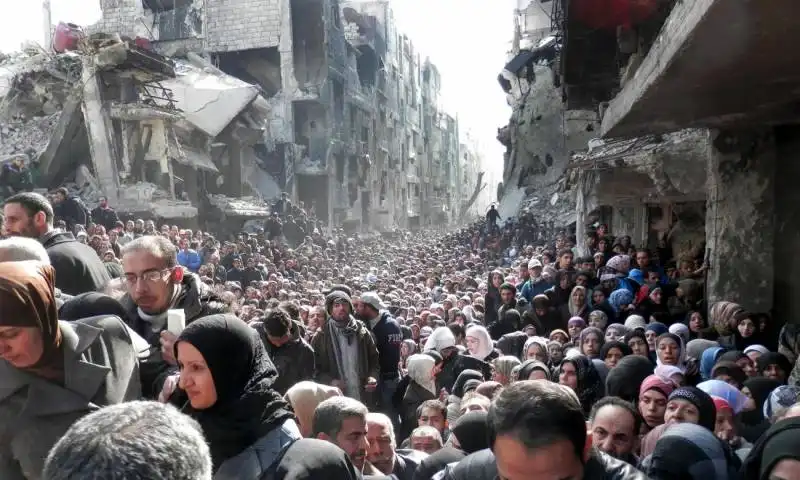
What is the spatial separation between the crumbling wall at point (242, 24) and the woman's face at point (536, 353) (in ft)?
103

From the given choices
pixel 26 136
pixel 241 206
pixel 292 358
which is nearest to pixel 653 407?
pixel 292 358

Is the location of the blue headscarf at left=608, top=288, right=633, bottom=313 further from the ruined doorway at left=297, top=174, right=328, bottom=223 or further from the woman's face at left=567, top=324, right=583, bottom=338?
the ruined doorway at left=297, top=174, right=328, bottom=223

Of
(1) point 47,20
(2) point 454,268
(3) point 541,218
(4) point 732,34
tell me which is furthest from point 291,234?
(4) point 732,34

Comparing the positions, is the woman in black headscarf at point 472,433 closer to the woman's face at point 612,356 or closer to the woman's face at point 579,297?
the woman's face at point 612,356

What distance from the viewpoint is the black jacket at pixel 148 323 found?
275 centimetres

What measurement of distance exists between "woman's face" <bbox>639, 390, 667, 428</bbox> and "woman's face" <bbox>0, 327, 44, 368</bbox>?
3.29m

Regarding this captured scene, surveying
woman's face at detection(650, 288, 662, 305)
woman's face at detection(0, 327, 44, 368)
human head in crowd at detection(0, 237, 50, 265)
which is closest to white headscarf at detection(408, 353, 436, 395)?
woman's face at detection(650, 288, 662, 305)

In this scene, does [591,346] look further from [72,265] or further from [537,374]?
[72,265]

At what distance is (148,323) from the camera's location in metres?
3.05

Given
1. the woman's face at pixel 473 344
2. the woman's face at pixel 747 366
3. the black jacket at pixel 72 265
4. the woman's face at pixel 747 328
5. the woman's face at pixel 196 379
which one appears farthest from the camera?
the woman's face at pixel 473 344

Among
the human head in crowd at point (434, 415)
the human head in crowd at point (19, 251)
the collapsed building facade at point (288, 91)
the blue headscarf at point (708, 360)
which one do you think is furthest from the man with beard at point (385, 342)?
the collapsed building facade at point (288, 91)

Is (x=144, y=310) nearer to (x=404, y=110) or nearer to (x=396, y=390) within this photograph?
→ (x=396, y=390)

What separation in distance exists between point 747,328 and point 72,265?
236 inches

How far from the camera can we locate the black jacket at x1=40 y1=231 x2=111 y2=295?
355cm
